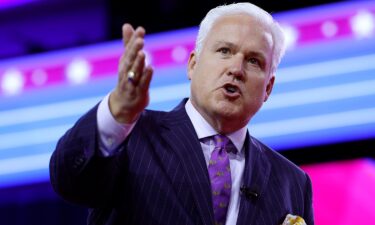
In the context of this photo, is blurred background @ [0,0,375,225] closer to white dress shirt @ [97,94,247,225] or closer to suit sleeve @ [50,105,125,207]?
white dress shirt @ [97,94,247,225]

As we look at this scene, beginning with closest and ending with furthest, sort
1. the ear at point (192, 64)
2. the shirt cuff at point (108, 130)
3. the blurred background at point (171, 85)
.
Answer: the shirt cuff at point (108, 130) < the ear at point (192, 64) < the blurred background at point (171, 85)

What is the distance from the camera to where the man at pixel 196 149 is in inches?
71.0

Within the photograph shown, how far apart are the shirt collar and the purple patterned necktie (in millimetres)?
77

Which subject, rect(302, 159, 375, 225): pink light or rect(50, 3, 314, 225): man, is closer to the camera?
rect(50, 3, 314, 225): man

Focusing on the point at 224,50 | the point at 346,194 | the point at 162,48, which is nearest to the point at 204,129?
the point at 224,50

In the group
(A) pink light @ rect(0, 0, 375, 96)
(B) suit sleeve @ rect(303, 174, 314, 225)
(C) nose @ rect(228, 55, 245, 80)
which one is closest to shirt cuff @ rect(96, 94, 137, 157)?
(C) nose @ rect(228, 55, 245, 80)

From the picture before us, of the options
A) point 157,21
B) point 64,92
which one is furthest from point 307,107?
point 64,92

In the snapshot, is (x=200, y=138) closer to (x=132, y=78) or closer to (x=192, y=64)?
Result: (x=192, y=64)

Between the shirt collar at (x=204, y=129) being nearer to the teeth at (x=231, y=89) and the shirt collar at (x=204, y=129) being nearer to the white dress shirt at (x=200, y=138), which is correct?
the white dress shirt at (x=200, y=138)

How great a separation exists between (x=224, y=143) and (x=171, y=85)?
2133mm

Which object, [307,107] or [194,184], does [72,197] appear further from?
[307,107]

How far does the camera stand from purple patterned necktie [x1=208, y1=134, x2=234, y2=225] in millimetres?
2053

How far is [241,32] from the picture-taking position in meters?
2.34

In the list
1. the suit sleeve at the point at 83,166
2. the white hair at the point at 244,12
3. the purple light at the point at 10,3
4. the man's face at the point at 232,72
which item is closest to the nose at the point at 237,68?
the man's face at the point at 232,72
